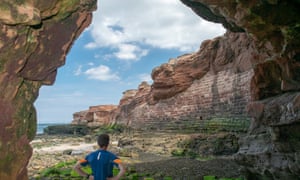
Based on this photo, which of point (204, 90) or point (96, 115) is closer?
point (204, 90)

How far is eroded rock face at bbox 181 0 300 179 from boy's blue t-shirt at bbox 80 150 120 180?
4165mm

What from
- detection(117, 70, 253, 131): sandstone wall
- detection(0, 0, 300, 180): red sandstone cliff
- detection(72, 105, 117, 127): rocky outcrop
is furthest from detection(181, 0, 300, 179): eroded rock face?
detection(72, 105, 117, 127): rocky outcrop

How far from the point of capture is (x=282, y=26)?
7070 mm

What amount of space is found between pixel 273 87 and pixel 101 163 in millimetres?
6088

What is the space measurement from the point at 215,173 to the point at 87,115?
2246 inches

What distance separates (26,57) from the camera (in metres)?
5.07

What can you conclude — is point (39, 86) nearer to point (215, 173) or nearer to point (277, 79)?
point (277, 79)

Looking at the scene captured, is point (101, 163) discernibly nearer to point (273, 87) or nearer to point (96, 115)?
point (273, 87)

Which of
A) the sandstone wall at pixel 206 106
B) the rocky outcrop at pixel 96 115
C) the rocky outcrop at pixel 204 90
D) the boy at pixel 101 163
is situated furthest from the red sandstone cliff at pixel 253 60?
the rocky outcrop at pixel 96 115

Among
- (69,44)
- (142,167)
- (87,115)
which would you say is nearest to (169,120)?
(142,167)

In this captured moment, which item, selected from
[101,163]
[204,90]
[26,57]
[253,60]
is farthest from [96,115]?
[101,163]

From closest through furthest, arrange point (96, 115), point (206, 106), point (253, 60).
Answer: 1. point (253, 60)
2. point (206, 106)
3. point (96, 115)

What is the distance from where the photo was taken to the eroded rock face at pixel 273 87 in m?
6.81

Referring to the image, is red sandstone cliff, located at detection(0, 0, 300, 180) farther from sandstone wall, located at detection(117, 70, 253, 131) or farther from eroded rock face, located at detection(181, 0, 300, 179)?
sandstone wall, located at detection(117, 70, 253, 131)
